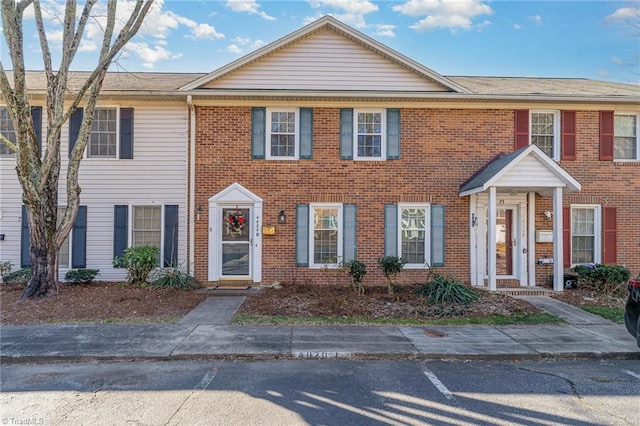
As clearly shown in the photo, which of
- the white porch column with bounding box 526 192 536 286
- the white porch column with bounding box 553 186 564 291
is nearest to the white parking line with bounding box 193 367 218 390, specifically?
the white porch column with bounding box 553 186 564 291

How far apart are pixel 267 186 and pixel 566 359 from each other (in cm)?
755

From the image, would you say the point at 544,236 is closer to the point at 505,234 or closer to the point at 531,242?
the point at 531,242

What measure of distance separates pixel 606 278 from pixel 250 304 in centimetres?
900

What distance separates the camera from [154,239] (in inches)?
403

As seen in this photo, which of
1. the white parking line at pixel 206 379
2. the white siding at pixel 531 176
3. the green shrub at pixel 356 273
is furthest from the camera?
the green shrub at pixel 356 273

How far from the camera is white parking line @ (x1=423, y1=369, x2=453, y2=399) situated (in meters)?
4.11

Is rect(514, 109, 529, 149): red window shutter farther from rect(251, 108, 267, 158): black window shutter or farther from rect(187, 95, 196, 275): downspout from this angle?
rect(187, 95, 196, 275): downspout

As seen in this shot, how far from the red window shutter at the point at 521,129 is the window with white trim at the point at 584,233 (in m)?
2.39

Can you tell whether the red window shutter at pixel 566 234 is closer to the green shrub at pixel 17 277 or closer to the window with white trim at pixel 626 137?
the window with white trim at pixel 626 137

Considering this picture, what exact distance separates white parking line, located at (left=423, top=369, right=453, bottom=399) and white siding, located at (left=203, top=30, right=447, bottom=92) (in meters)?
7.91

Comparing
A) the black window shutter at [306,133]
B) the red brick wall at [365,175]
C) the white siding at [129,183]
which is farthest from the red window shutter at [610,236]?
the white siding at [129,183]

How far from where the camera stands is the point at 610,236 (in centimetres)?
1037

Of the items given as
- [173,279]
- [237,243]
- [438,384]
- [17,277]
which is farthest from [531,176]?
[17,277]

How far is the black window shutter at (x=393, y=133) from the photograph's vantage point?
10.2 meters
